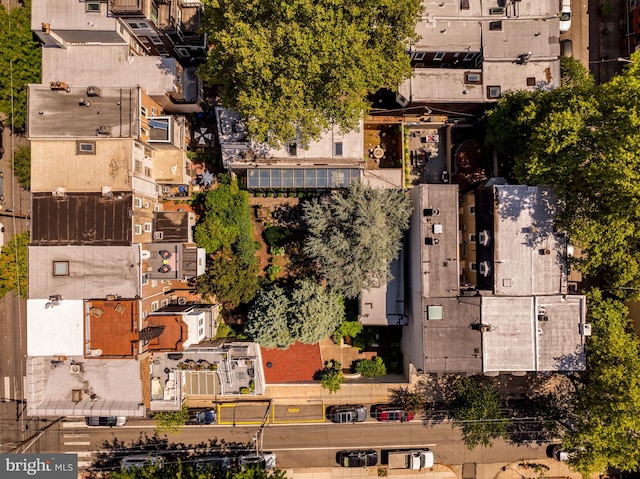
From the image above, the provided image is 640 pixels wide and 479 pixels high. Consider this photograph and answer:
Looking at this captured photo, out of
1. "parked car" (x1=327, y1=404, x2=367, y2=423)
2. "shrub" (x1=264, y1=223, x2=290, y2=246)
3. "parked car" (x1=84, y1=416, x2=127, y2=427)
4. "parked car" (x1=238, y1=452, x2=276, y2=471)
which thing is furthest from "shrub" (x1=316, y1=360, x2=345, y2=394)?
"parked car" (x1=84, y1=416, x2=127, y2=427)

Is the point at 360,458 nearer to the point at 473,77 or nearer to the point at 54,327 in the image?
the point at 54,327

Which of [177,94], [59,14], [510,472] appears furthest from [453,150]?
[59,14]

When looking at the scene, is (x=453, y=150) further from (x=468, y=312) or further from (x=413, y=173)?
(x=468, y=312)

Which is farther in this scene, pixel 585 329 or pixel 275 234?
pixel 275 234

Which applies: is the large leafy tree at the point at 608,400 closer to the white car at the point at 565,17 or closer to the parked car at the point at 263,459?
the white car at the point at 565,17

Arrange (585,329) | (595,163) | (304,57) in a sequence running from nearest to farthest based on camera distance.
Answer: (304,57) < (595,163) < (585,329)

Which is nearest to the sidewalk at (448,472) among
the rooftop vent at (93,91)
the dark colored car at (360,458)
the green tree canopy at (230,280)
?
the dark colored car at (360,458)

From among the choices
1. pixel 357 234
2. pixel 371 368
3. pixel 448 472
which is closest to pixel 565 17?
pixel 357 234
